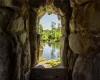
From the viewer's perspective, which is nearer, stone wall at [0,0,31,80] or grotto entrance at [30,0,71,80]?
stone wall at [0,0,31,80]

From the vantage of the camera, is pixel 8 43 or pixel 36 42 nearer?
pixel 8 43

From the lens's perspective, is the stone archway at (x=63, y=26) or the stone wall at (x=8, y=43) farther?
the stone archway at (x=63, y=26)

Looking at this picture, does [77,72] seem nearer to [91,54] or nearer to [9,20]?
[91,54]

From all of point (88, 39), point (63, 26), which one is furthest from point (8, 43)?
point (63, 26)

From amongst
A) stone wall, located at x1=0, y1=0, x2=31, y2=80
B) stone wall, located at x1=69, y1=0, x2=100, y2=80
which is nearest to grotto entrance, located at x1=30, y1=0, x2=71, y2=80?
stone wall, located at x1=0, y1=0, x2=31, y2=80

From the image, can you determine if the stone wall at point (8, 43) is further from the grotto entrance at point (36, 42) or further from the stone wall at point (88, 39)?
the grotto entrance at point (36, 42)

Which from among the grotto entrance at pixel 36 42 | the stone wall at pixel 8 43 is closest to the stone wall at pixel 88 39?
the stone wall at pixel 8 43

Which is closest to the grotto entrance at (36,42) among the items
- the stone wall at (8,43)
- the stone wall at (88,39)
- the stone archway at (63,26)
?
the stone archway at (63,26)

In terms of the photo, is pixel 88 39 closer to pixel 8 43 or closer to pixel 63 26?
pixel 8 43

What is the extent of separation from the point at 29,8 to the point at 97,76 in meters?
2.07

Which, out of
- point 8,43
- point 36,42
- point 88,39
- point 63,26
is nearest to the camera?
point 88,39

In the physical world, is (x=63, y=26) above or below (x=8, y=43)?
above

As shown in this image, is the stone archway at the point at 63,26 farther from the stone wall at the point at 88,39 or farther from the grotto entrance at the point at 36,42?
the stone wall at the point at 88,39

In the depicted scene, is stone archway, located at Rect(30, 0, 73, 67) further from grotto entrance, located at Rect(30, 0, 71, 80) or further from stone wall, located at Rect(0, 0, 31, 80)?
stone wall, located at Rect(0, 0, 31, 80)
